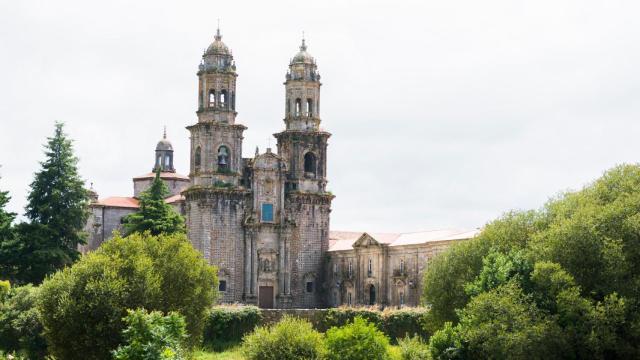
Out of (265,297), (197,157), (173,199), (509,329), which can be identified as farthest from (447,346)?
(173,199)

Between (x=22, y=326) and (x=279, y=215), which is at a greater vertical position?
(x=279, y=215)

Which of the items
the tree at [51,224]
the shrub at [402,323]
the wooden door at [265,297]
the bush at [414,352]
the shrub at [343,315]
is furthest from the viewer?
the wooden door at [265,297]

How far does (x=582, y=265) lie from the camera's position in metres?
37.0

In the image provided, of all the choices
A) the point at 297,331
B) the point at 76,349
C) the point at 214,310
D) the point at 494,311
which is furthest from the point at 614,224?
the point at 214,310

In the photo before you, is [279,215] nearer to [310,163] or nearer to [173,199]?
[310,163]

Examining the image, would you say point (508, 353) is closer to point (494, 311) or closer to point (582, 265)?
point (494, 311)

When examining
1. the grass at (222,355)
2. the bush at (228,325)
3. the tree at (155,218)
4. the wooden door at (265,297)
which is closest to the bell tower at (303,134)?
the wooden door at (265,297)

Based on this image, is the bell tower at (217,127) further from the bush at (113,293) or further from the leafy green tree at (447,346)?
the leafy green tree at (447,346)

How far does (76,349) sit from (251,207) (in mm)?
29942

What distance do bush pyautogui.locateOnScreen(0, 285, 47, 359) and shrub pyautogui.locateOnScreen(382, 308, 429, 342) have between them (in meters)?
17.0

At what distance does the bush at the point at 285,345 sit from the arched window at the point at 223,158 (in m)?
30.8

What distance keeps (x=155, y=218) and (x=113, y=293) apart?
86.2ft

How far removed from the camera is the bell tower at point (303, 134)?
236ft

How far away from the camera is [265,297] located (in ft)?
232
